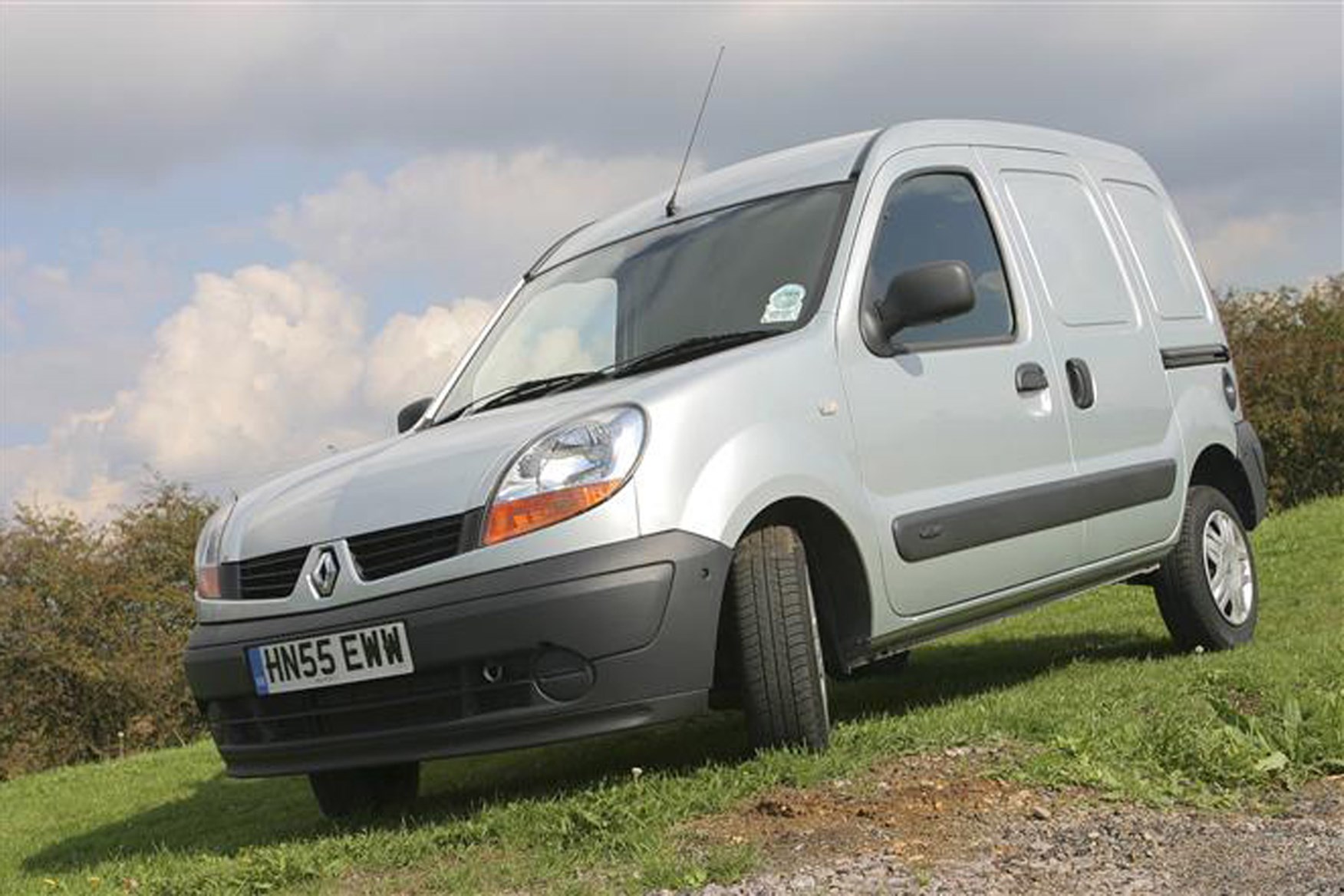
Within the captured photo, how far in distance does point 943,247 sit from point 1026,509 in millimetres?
1040

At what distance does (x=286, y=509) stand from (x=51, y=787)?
8.06 m

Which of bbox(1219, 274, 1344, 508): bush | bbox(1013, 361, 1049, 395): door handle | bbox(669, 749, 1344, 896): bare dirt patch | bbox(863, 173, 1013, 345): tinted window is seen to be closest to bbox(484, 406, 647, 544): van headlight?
bbox(669, 749, 1344, 896): bare dirt patch

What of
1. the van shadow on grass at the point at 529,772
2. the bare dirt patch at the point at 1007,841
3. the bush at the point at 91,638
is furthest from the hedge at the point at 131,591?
the bare dirt patch at the point at 1007,841

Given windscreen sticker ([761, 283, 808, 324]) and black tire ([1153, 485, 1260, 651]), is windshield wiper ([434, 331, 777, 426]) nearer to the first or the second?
windscreen sticker ([761, 283, 808, 324])

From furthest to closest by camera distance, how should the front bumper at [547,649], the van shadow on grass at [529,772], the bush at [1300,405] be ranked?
1. the bush at [1300,405]
2. the van shadow on grass at [529,772]
3. the front bumper at [547,649]

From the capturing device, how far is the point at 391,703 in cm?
466

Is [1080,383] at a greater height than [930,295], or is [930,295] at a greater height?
[930,295]

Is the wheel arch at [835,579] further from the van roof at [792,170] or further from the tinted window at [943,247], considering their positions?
the van roof at [792,170]

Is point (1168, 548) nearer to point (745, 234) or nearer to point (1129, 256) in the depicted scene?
point (1129, 256)

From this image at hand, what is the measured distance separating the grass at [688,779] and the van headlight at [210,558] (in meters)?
0.86

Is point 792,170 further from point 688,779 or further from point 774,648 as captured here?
point 688,779

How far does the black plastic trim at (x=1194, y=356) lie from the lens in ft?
23.0

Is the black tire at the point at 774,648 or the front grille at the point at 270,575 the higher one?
the front grille at the point at 270,575

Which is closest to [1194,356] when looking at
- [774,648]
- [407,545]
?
[774,648]
